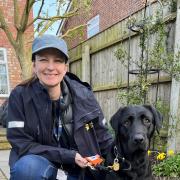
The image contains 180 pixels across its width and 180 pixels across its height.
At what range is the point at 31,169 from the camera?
2.51 metres

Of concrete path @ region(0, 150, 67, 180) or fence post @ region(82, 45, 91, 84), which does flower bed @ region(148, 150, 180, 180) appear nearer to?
concrete path @ region(0, 150, 67, 180)

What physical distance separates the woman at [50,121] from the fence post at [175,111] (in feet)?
6.00

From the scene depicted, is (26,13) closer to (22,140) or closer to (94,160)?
(22,140)

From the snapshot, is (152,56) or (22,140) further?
(152,56)

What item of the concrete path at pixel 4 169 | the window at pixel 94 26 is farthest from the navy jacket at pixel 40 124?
the window at pixel 94 26

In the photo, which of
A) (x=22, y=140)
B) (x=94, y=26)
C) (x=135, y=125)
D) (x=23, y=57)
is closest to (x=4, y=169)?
(x=22, y=140)

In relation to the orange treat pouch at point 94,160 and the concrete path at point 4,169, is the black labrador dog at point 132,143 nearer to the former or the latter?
the orange treat pouch at point 94,160

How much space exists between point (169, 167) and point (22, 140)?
6.43 ft

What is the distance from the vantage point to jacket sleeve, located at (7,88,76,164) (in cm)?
258

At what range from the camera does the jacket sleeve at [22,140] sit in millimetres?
2584

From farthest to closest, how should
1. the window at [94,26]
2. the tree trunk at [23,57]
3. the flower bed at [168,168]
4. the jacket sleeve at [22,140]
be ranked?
1. the window at [94,26]
2. the tree trunk at [23,57]
3. the flower bed at [168,168]
4. the jacket sleeve at [22,140]

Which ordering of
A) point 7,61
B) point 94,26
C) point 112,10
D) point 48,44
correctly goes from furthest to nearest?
1. point 94,26
2. point 112,10
3. point 7,61
4. point 48,44

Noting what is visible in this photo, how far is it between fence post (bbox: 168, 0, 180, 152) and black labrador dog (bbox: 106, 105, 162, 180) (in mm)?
1542

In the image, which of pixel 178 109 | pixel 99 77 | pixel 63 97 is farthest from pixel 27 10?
pixel 63 97
